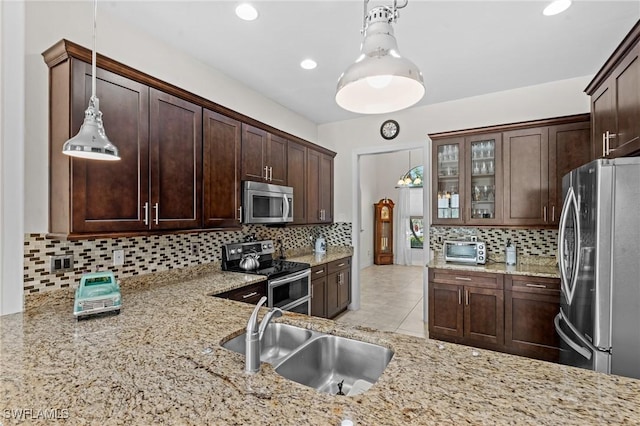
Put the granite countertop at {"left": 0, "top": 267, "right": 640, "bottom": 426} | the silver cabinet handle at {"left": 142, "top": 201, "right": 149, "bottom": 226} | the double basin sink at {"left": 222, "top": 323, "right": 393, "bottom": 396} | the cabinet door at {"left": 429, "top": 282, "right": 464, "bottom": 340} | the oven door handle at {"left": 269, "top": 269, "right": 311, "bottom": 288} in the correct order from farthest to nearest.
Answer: the cabinet door at {"left": 429, "top": 282, "right": 464, "bottom": 340}
the oven door handle at {"left": 269, "top": 269, "right": 311, "bottom": 288}
the silver cabinet handle at {"left": 142, "top": 201, "right": 149, "bottom": 226}
the double basin sink at {"left": 222, "top": 323, "right": 393, "bottom": 396}
the granite countertop at {"left": 0, "top": 267, "right": 640, "bottom": 426}

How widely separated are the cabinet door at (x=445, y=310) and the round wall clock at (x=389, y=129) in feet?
6.74

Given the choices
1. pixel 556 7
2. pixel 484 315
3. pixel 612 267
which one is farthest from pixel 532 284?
pixel 556 7

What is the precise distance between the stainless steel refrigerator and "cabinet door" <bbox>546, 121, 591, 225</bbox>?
1313mm

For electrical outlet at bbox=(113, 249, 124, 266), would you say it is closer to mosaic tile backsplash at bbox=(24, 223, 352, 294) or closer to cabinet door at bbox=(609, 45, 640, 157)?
mosaic tile backsplash at bbox=(24, 223, 352, 294)

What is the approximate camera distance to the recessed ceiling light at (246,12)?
7.08ft

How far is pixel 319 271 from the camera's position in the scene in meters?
3.76

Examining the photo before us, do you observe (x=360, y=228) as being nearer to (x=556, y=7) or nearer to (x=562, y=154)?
(x=562, y=154)

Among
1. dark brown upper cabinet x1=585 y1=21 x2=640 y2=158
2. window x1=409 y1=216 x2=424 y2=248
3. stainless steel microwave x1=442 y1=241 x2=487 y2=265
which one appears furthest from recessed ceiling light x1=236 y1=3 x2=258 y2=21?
window x1=409 y1=216 x2=424 y2=248

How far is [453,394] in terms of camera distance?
0.93 meters

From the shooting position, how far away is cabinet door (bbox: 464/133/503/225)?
135 inches

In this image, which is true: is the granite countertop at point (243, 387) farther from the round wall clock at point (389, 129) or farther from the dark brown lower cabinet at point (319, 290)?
the round wall clock at point (389, 129)

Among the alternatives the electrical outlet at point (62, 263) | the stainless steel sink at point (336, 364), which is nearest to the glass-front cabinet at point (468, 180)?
the stainless steel sink at point (336, 364)

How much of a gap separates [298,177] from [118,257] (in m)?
2.22

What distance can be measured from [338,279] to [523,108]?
3133 mm
